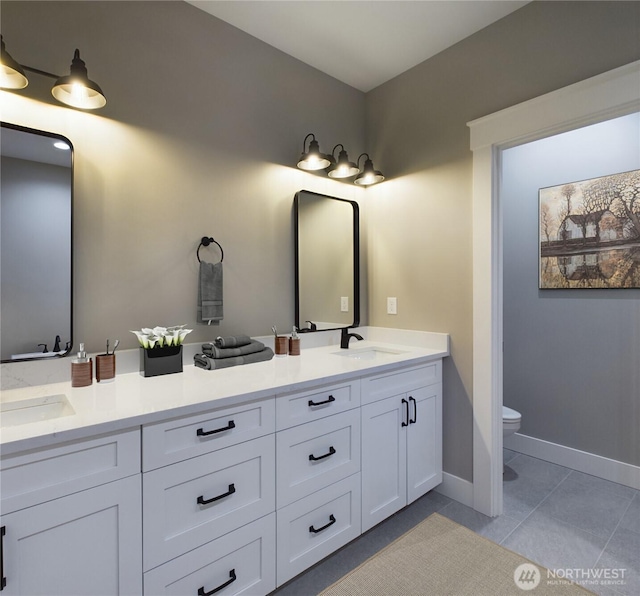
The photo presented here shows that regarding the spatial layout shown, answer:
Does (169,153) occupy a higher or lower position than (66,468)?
higher

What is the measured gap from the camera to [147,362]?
1.59 m

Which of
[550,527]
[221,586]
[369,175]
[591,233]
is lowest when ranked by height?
[550,527]

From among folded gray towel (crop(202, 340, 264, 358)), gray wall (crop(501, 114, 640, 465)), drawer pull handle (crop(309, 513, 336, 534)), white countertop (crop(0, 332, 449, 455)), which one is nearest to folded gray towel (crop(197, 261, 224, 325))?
folded gray towel (crop(202, 340, 264, 358))

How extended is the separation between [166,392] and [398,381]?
115 centimetres

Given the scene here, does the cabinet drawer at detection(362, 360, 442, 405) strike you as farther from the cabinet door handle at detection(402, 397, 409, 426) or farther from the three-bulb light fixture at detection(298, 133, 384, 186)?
the three-bulb light fixture at detection(298, 133, 384, 186)

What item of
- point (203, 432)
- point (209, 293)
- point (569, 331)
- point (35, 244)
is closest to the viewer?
point (203, 432)

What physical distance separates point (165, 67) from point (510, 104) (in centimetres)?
181

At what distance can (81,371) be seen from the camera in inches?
56.7

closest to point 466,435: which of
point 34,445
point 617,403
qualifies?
point 617,403

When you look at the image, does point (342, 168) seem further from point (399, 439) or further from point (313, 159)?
point (399, 439)

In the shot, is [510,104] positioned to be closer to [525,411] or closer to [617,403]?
[617,403]

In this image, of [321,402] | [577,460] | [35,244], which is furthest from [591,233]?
[35,244]

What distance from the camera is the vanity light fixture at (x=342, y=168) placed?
7.79 feet

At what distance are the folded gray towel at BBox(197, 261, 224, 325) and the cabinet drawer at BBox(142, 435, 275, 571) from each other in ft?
2.51
